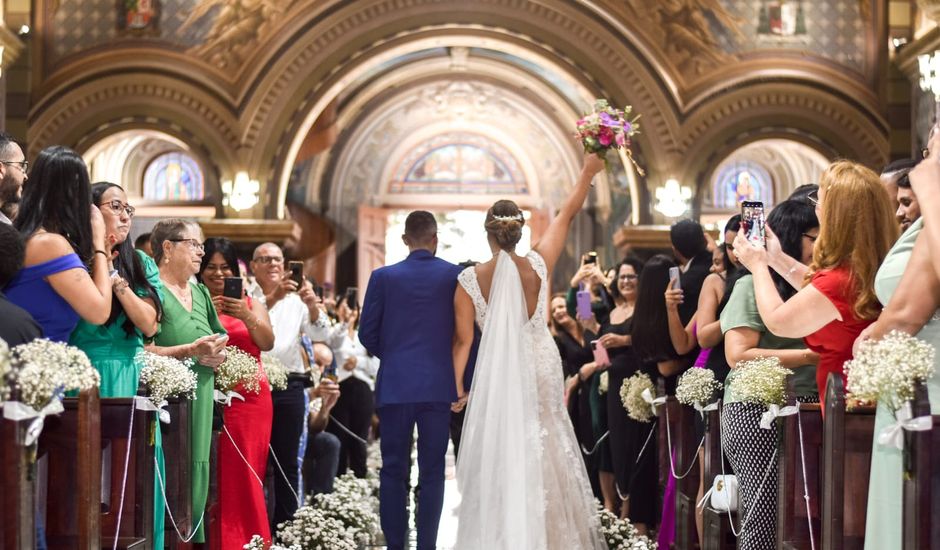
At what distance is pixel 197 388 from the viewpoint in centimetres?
614

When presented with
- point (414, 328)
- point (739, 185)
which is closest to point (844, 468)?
point (414, 328)

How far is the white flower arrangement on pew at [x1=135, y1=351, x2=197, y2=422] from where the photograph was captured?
16.5 feet

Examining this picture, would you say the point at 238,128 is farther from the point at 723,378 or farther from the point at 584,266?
the point at 723,378

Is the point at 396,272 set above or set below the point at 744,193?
below

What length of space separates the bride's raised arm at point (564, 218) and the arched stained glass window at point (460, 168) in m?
15.1

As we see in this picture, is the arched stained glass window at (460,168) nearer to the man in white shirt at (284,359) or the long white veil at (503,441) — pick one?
the man in white shirt at (284,359)

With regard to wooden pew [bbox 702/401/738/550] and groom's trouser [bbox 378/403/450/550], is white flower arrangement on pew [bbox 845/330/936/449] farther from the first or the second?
groom's trouser [bbox 378/403/450/550]

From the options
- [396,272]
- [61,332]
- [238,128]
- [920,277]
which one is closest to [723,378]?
[396,272]

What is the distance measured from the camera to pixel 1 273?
13.1ft

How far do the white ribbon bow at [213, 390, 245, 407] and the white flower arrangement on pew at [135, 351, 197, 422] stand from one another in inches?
47.7

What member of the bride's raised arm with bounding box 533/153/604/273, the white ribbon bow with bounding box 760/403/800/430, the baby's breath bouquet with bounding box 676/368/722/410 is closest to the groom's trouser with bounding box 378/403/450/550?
the bride's raised arm with bounding box 533/153/604/273

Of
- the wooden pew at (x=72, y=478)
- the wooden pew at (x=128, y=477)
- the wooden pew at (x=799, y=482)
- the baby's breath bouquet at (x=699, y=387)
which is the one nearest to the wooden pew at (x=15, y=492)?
the wooden pew at (x=72, y=478)

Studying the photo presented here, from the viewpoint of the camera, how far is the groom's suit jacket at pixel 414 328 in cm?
644

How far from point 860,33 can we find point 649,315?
11.1 metres
